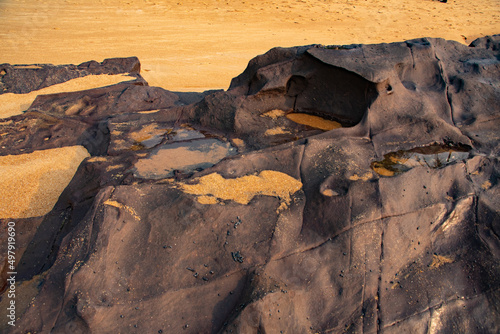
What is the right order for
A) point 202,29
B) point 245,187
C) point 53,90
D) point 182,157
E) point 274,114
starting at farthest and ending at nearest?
point 202,29, point 53,90, point 274,114, point 182,157, point 245,187

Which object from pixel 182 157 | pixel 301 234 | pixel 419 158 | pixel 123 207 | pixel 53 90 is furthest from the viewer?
pixel 53 90

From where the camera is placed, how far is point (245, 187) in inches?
124

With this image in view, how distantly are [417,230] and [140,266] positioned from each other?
211cm

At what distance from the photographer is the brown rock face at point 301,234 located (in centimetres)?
254

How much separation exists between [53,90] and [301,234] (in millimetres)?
6040

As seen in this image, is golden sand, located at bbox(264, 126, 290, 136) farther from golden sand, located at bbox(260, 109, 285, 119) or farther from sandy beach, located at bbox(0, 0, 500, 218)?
sandy beach, located at bbox(0, 0, 500, 218)

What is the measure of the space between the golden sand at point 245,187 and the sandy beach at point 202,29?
202 inches

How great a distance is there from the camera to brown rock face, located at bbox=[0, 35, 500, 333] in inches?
99.9

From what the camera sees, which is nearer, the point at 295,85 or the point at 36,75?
the point at 295,85

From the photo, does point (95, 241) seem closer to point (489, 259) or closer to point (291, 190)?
point (291, 190)

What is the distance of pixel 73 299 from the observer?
250 cm

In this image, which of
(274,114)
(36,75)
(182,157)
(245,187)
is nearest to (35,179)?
(182,157)

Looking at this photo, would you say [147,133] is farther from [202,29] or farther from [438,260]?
[202,29]

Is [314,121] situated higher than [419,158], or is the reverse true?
[419,158]
